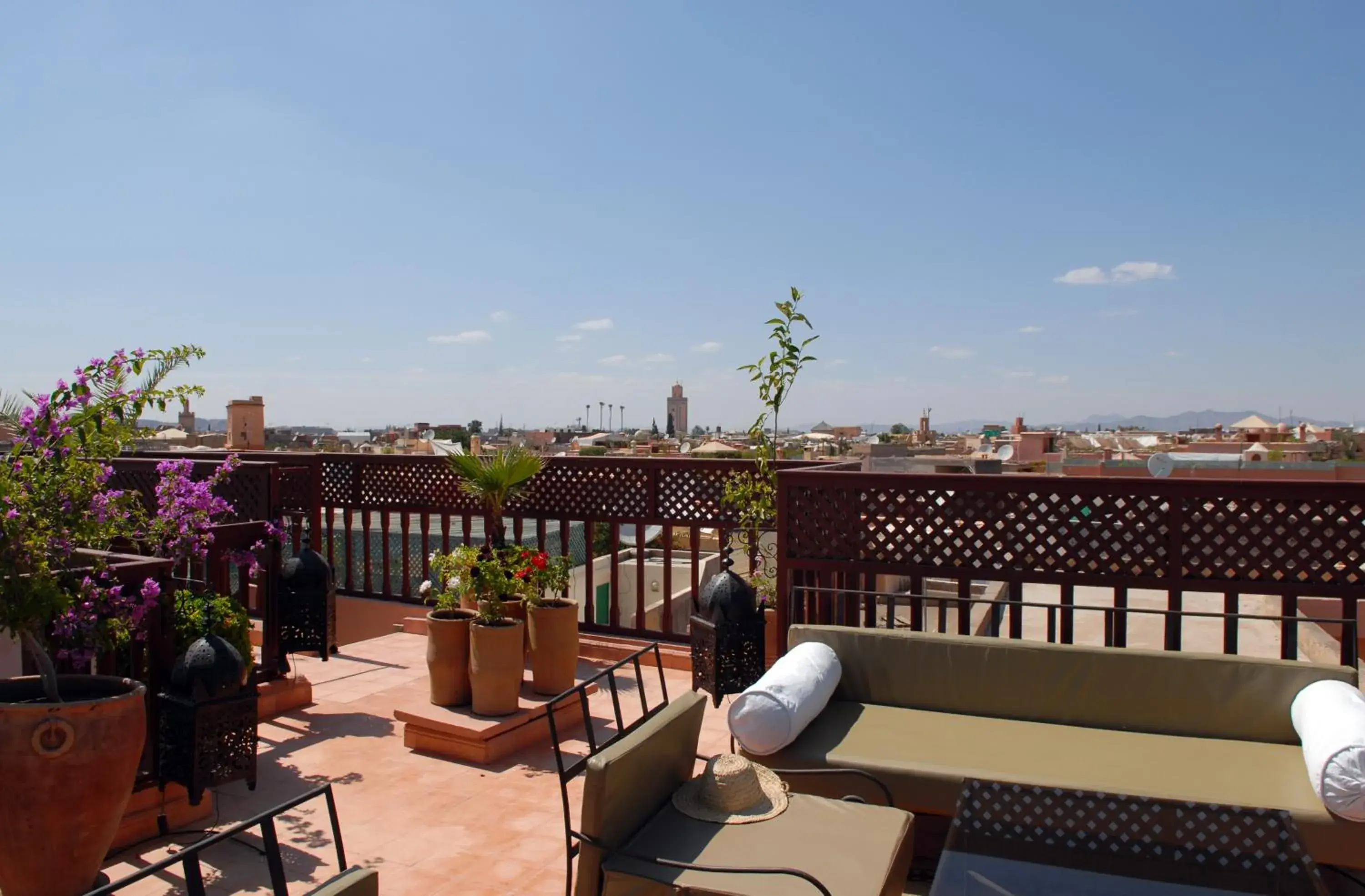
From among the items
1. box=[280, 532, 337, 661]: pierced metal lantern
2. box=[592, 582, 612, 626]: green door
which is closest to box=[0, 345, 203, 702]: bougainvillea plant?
box=[280, 532, 337, 661]: pierced metal lantern

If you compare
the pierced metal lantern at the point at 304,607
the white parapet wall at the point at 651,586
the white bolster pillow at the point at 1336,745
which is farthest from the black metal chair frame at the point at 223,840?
the white parapet wall at the point at 651,586

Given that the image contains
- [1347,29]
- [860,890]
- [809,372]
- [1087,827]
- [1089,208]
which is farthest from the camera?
[1089,208]

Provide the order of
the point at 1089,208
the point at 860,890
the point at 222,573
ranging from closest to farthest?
the point at 860,890
the point at 222,573
the point at 1089,208

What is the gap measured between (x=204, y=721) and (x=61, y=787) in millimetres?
648

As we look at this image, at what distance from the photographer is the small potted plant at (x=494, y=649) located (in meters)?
4.05

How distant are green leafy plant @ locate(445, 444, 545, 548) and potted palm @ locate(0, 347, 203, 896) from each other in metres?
2.25

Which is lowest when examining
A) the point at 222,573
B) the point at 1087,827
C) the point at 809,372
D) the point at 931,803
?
the point at 931,803

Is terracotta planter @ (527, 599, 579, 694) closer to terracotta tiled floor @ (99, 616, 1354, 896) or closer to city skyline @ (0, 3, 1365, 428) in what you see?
terracotta tiled floor @ (99, 616, 1354, 896)

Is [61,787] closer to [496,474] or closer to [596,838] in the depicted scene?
[596,838]

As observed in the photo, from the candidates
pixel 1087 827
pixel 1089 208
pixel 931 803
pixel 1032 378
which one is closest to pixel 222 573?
pixel 931 803

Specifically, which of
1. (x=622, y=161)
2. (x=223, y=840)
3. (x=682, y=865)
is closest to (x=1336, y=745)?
(x=682, y=865)

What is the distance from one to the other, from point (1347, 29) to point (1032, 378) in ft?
155

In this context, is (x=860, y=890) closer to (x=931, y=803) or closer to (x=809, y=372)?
(x=931, y=803)

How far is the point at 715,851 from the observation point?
2.17 metres
